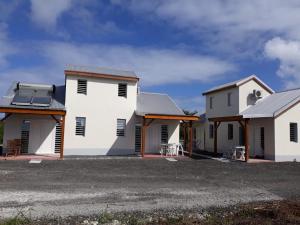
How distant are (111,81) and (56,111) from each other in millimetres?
4696

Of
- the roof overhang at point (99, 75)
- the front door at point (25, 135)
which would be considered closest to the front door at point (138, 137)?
the roof overhang at point (99, 75)

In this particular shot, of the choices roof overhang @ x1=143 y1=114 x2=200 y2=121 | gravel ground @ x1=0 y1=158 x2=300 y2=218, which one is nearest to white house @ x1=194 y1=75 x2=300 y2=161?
roof overhang @ x1=143 y1=114 x2=200 y2=121

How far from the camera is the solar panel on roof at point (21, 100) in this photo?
18288 mm

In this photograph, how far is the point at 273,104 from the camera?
70.0 ft

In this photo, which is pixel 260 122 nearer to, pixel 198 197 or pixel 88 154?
pixel 88 154

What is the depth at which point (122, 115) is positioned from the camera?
21547 mm

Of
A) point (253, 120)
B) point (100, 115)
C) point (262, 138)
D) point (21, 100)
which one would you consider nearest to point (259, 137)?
point (262, 138)

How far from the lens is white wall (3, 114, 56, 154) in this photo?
1953 cm

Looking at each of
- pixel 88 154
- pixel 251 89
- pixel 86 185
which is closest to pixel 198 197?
pixel 86 185

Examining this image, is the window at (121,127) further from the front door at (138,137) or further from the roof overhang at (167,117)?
the roof overhang at (167,117)

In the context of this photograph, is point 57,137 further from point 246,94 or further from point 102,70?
point 246,94

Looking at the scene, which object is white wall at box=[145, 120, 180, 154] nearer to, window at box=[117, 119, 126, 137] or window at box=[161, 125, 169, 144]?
window at box=[161, 125, 169, 144]

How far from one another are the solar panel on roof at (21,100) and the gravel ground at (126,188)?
4566mm

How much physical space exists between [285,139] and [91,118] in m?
12.5
